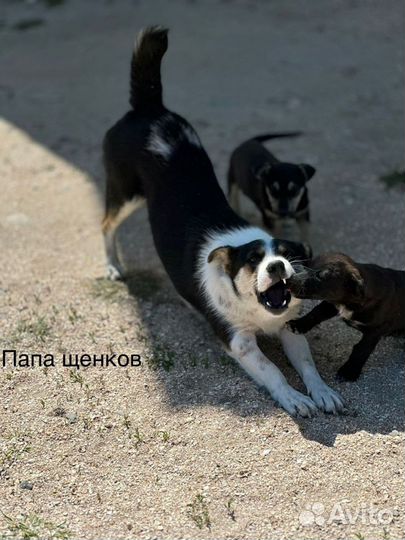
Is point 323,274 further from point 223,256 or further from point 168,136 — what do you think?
point 168,136

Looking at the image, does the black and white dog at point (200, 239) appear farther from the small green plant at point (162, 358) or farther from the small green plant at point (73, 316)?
the small green plant at point (73, 316)

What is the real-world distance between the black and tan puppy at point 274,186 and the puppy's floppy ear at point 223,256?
1.36 meters

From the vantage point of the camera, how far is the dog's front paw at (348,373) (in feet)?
14.3

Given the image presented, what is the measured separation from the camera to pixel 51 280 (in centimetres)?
550

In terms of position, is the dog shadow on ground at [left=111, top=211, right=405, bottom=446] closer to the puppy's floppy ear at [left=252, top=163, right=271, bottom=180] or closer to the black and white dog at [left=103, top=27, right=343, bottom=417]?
the black and white dog at [left=103, top=27, right=343, bottom=417]

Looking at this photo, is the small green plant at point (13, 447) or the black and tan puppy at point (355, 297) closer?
the small green plant at point (13, 447)

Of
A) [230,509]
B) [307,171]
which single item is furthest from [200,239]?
[230,509]

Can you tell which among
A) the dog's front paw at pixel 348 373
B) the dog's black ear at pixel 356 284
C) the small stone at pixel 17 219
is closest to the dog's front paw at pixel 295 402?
the dog's front paw at pixel 348 373

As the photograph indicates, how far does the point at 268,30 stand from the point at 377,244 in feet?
17.3

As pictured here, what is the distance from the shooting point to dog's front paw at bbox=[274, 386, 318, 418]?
4.09m

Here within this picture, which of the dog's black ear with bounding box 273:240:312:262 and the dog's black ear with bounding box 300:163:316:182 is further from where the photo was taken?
the dog's black ear with bounding box 300:163:316:182

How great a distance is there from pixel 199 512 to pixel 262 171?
2.88 meters

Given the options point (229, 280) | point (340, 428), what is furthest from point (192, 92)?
point (340, 428)

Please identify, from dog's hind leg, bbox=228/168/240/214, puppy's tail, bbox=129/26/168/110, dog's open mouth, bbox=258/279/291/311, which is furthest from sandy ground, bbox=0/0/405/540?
puppy's tail, bbox=129/26/168/110
